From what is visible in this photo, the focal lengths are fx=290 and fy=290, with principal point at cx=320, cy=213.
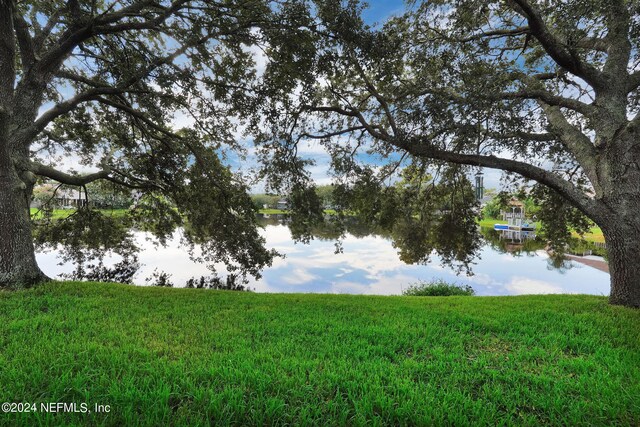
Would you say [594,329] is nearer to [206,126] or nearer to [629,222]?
[629,222]

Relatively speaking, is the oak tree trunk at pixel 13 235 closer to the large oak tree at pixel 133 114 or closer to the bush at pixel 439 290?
the large oak tree at pixel 133 114

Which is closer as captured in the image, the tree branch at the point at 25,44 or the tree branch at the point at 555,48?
the tree branch at the point at 555,48

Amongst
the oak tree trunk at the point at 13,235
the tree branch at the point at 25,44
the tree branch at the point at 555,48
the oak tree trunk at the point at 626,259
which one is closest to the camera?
the tree branch at the point at 555,48

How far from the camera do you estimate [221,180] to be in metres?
7.84

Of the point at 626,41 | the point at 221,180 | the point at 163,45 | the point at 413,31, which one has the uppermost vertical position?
the point at 163,45

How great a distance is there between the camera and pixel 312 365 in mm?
2680

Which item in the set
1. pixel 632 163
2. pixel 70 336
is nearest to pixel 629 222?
pixel 632 163

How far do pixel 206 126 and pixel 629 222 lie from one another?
9533 millimetres

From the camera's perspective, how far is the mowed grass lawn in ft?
6.79

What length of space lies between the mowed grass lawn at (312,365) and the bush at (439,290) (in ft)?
22.3

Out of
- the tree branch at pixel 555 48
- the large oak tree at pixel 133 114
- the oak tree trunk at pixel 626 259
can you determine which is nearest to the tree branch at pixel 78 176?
the large oak tree at pixel 133 114

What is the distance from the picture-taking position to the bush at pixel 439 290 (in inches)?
448

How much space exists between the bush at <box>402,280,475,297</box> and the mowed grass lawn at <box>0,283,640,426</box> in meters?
6.80

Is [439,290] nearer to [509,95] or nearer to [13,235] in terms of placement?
[509,95]
